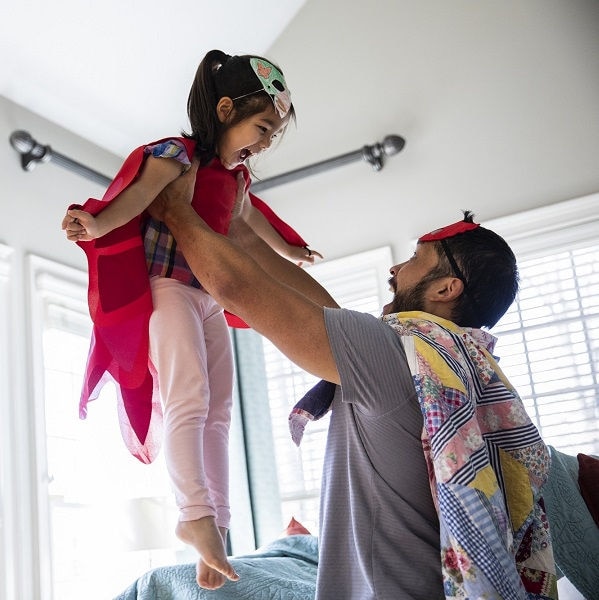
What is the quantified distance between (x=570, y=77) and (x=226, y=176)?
2.55m

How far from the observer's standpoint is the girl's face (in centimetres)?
170

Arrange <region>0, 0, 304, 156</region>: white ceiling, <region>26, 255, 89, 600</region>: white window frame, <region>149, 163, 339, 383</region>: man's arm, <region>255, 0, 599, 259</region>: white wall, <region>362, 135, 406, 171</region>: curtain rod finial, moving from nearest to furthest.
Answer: <region>149, 163, 339, 383</region>: man's arm < <region>26, 255, 89, 600</region>: white window frame < <region>0, 0, 304, 156</region>: white ceiling < <region>255, 0, 599, 259</region>: white wall < <region>362, 135, 406, 171</region>: curtain rod finial

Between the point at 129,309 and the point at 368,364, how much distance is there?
526mm

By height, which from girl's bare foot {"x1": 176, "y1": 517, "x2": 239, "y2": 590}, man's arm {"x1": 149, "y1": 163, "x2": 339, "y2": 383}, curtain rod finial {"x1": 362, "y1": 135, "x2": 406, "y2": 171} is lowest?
girl's bare foot {"x1": 176, "y1": 517, "x2": 239, "y2": 590}

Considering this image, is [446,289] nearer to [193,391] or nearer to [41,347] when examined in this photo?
[193,391]

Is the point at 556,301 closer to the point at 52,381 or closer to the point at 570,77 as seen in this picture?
the point at 570,77

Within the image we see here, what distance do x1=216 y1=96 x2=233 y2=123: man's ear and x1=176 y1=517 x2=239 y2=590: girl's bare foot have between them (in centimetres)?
81

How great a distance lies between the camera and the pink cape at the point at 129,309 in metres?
1.57

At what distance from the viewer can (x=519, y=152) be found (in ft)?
12.3

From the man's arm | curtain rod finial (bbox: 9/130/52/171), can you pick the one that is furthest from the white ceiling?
the man's arm

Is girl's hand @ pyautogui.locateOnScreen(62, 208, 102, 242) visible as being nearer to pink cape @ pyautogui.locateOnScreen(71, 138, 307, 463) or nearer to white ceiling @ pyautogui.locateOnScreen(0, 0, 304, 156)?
pink cape @ pyautogui.locateOnScreen(71, 138, 307, 463)

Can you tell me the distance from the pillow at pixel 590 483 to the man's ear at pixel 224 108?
1.26m

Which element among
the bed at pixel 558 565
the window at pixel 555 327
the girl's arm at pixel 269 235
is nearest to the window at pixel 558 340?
the window at pixel 555 327

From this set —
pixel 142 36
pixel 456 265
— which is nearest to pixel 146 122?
pixel 142 36
